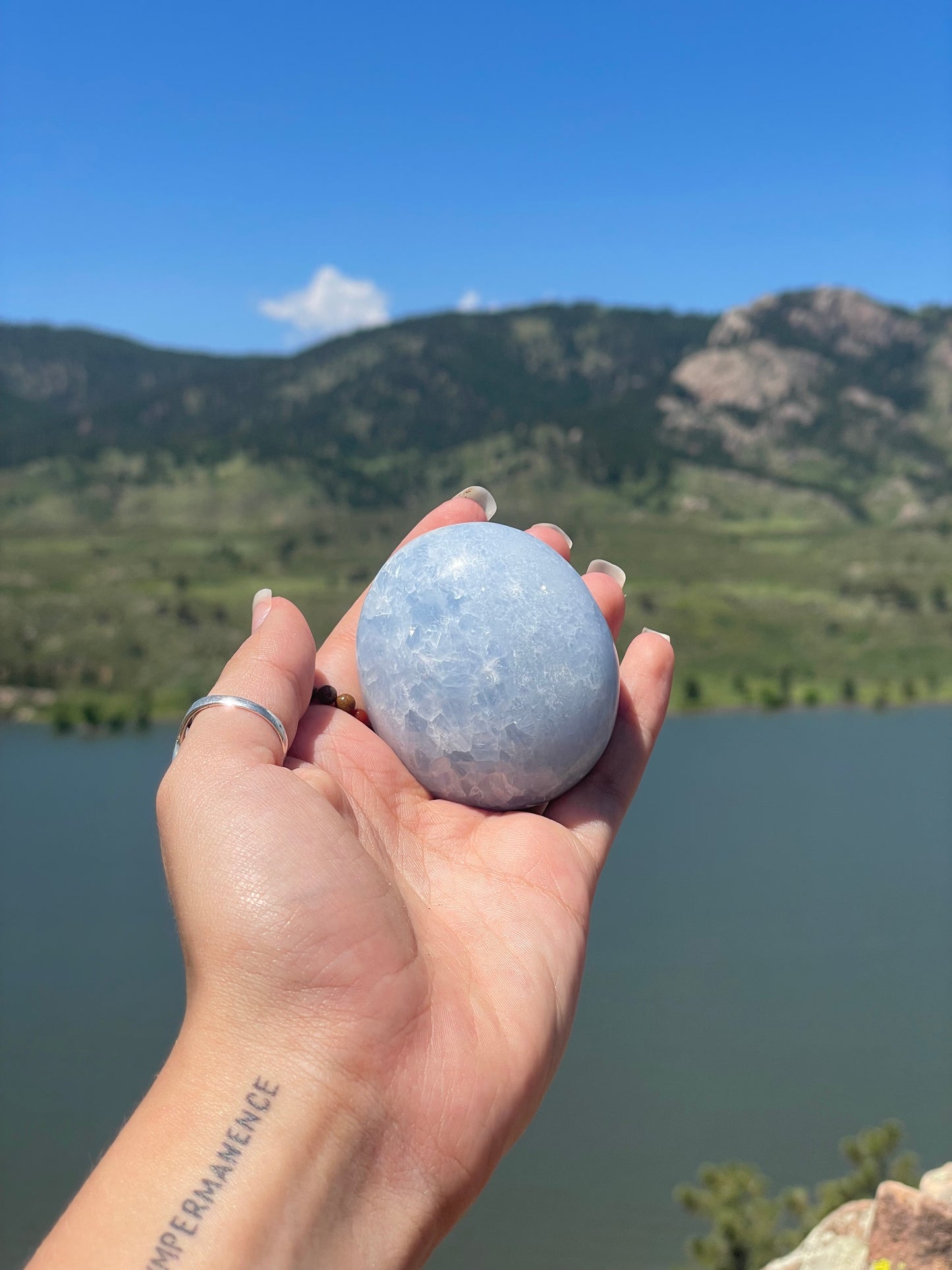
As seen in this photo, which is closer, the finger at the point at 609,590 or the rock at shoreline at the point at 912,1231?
the finger at the point at 609,590

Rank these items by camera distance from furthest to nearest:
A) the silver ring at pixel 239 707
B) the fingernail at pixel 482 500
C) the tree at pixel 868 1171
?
the tree at pixel 868 1171
the fingernail at pixel 482 500
the silver ring at pixel 239 707

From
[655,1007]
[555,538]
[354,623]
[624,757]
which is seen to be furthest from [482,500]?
[655,1007]

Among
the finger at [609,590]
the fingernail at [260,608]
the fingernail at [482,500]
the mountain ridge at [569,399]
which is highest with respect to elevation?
the mountain ridge at [569,399]

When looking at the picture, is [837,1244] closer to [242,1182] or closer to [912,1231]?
[912,1231]

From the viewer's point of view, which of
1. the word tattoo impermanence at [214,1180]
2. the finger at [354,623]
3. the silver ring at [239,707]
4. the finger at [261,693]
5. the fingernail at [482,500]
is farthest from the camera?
the fingernail at [482,500]

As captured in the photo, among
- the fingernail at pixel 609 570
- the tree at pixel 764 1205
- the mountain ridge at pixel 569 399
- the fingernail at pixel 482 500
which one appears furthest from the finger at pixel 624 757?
the mountain ridge at pixel 569 399

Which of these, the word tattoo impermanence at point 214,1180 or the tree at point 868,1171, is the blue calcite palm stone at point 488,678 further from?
the tree at point 868,1171
